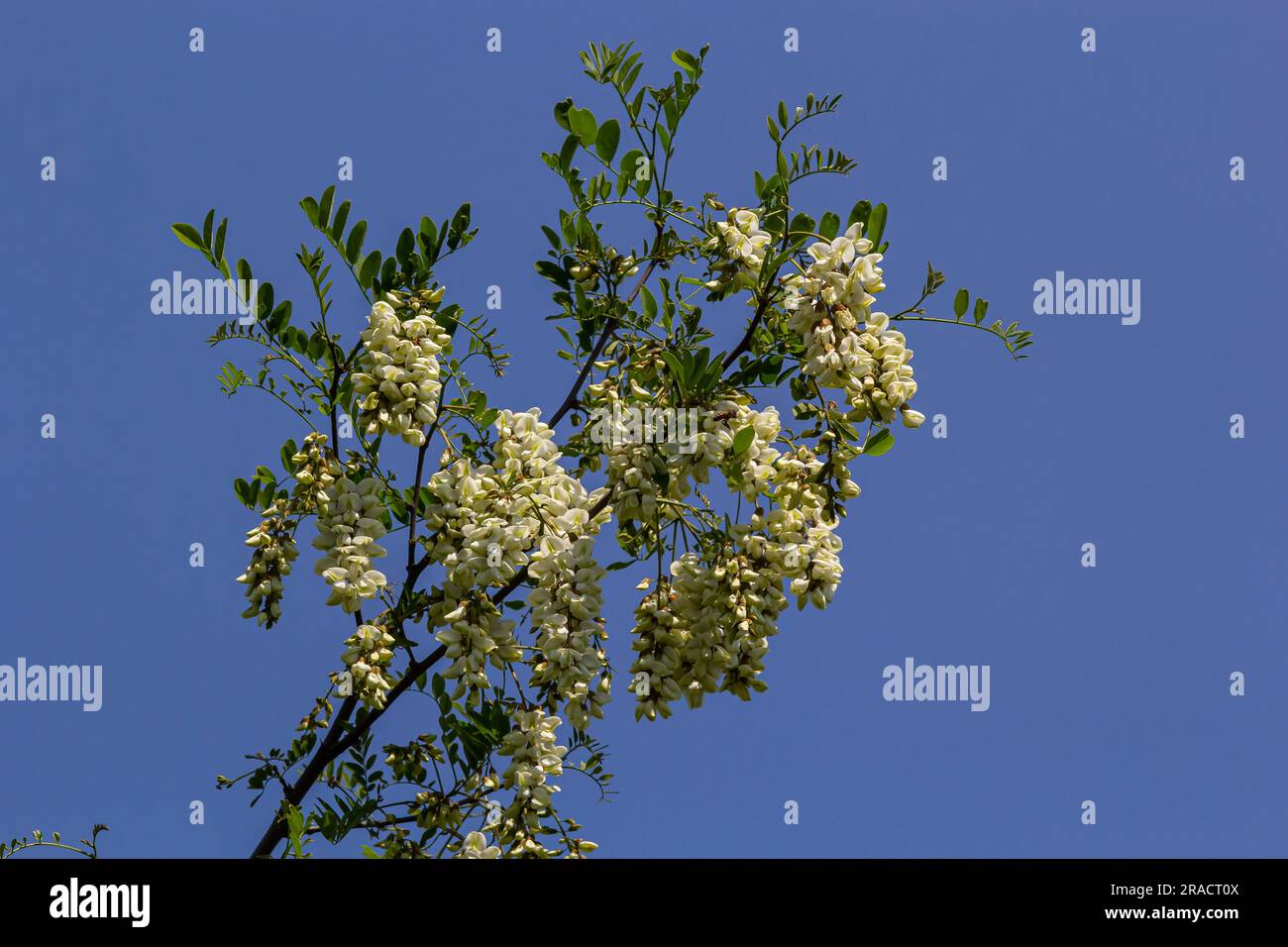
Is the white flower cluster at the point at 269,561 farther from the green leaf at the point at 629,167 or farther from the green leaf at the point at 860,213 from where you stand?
the green leaf at the point at 860,213

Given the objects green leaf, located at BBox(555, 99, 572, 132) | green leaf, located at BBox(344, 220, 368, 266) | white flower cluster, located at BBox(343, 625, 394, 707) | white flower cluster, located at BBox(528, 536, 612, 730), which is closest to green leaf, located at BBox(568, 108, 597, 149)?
green leaf, located at BBox(555, 99, 572, 132)

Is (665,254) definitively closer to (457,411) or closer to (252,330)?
(457,411)

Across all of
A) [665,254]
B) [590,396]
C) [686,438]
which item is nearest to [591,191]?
[665,254]

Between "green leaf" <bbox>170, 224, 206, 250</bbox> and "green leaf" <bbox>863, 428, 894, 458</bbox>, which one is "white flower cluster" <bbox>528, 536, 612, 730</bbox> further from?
"green leaf" <bbox>170, 224, 206, 250</bbox>

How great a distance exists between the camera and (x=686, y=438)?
3.07 meters

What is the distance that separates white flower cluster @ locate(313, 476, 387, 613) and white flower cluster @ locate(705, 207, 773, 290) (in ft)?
3.51

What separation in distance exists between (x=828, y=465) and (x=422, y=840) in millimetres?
1538

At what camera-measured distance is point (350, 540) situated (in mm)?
3293

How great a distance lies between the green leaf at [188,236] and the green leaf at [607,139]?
113 centimetres

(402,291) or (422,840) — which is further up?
(402,291)

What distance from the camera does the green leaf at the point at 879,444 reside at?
3129mm

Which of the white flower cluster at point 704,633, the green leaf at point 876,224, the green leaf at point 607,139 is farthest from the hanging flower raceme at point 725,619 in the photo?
the green leaf at point 607,139
